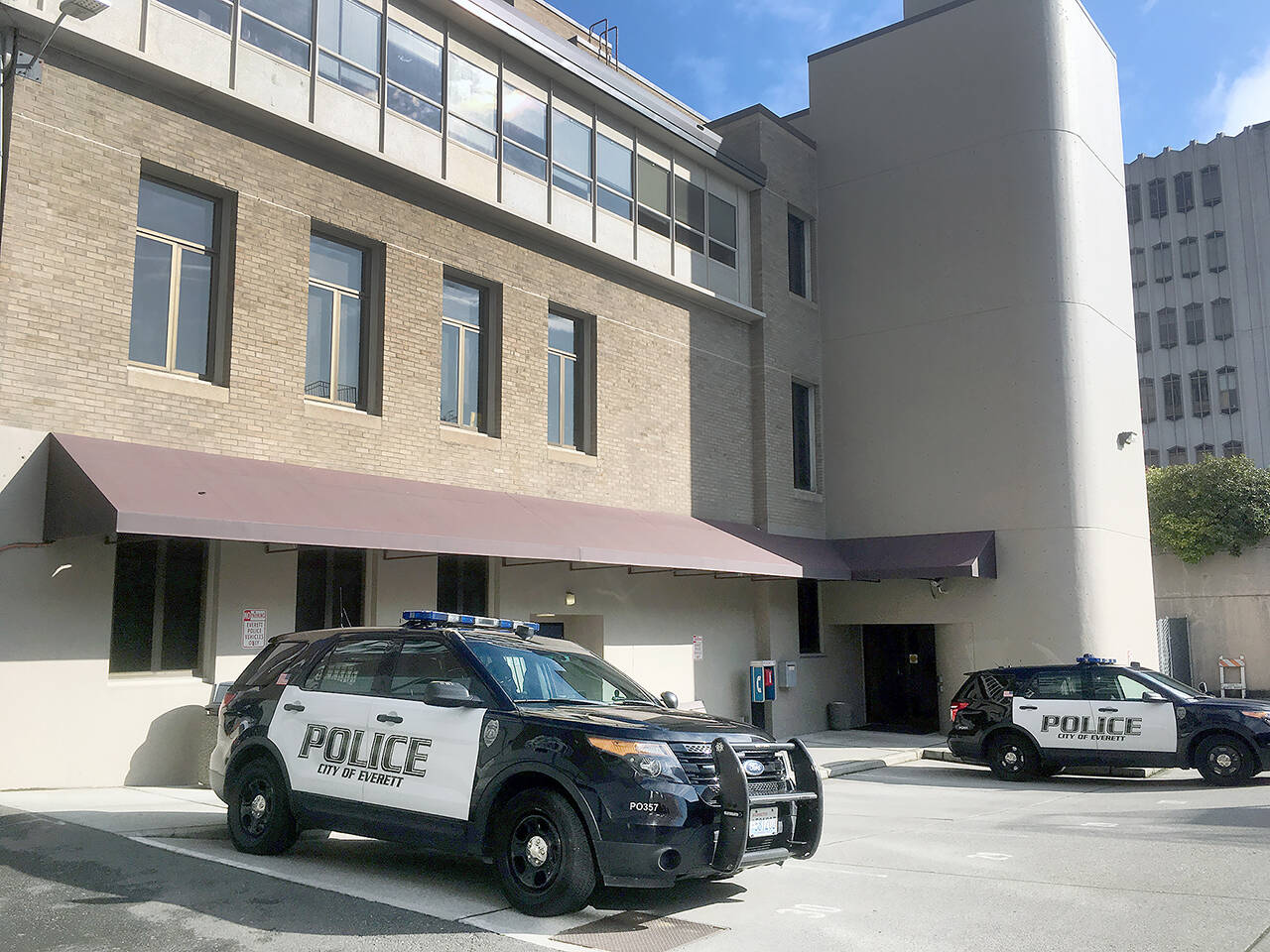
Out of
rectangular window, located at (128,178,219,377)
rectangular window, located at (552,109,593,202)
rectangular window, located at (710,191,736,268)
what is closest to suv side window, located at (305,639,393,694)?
rectangular window, located at (128,178,219,377)

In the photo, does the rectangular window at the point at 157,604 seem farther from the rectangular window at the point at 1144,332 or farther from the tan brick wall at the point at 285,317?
the rectangular window at the point at 1144,332

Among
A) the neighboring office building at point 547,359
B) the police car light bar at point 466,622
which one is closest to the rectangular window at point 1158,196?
the neighboring office building at point 547,359

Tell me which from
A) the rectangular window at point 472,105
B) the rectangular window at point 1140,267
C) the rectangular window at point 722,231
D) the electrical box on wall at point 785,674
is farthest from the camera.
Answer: the rectangular window at point 1140,267

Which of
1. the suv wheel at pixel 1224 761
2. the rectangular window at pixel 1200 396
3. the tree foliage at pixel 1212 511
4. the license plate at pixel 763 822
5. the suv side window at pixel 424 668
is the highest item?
the rectangular window at pixel 1200 396

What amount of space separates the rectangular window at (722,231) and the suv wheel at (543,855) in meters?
16.8

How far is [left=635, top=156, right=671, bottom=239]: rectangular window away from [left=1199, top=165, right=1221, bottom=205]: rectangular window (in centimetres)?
4948

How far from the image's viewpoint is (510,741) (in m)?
7.27

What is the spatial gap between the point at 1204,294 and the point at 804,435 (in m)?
45.5

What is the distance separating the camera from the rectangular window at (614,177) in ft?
65.5

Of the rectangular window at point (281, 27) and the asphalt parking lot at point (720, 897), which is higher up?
the rectangular window at point (281, 27)

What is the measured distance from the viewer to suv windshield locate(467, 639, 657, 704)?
7.88 meters

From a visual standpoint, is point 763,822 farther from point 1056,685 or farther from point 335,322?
point 335,322

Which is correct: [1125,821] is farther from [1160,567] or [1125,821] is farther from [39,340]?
[1160,567]

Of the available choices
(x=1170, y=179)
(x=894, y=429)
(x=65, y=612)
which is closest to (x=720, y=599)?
(x=894, y=429)
